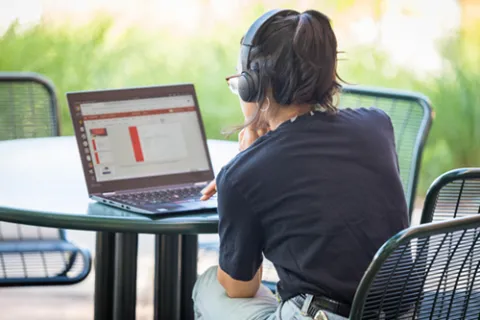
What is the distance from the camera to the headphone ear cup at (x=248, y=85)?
191cm

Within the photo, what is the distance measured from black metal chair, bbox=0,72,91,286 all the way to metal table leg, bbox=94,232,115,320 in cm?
14

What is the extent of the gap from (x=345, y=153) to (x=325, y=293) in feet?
0.88

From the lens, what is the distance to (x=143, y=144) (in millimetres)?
2285

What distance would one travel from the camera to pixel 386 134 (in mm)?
2008

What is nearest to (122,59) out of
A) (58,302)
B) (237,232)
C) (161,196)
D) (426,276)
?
(58,302)

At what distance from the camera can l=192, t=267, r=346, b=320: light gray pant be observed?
192 cm

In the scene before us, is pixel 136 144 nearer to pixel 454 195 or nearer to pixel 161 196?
pixel 161 196

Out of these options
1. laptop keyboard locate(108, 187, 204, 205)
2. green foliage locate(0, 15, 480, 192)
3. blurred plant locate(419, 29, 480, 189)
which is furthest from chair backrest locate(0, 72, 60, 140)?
blurred plant locate(419, 29, 480, 189)

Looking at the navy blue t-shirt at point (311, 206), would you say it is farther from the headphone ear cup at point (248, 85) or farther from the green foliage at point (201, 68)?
the green foliage at point (201, 68)

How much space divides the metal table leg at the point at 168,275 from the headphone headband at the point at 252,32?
0.73 m

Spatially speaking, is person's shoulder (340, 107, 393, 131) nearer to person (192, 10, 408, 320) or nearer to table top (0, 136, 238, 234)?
person (192, 10, 408, 320)

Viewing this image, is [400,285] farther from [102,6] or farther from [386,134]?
[102,6]

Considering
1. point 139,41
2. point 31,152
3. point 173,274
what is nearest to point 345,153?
point 173,274

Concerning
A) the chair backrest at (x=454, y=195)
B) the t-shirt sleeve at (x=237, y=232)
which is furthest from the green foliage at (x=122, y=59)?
the t-shirt sleeve at (x=237, y=232)
